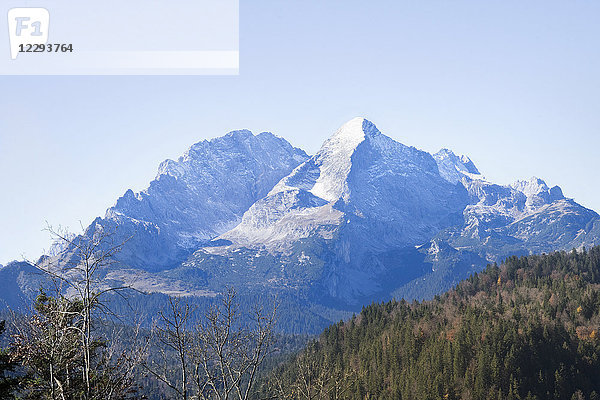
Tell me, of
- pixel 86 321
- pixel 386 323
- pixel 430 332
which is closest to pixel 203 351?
pixel 86 321

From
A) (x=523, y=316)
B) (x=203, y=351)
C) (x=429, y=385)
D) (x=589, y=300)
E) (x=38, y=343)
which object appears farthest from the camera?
(x=589, y=300)

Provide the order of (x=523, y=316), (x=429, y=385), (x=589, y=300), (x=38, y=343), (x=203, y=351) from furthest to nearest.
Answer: (x=589, y=300)
(x=523, y=316)
(x=429, y=385)
(x=203, y=351)
(x=38, y=343)

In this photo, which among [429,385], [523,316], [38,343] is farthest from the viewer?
[523,316]

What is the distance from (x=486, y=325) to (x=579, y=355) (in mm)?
29460

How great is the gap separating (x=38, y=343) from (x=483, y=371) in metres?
145

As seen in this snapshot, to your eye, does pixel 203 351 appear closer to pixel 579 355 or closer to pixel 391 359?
pixel 391 359

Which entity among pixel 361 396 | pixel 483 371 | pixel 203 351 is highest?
pixel 203 351

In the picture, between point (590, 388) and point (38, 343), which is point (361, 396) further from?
point (38, 343)

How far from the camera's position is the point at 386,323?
651 feet

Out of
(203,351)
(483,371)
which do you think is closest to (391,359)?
(483,371)

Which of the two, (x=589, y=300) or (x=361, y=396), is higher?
(x=589, y=300)

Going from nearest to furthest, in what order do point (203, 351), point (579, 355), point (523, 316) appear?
point (203, 351)
point (579, 355)
point (523, 316)

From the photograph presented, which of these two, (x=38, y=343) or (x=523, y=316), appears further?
(x=523, y=316)

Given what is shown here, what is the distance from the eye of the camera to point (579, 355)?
525 ft
